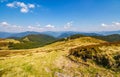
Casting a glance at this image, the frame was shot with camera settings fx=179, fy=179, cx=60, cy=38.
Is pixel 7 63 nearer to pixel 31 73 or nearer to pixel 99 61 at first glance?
pixel 31 73

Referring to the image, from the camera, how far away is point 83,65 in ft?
211

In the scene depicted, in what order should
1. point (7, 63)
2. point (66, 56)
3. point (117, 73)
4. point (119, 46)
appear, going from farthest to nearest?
point (119, 46), point (66, 56), point (7, 63), point (117, 73)

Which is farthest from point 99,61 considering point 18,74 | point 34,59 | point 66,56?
point 18,74

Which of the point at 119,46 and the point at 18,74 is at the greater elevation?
the point at 119,46

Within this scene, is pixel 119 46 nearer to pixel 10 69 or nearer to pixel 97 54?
pixel 97 54

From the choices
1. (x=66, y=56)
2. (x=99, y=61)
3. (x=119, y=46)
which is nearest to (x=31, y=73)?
(x=66, y=56)

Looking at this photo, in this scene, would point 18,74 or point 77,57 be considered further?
point 77,57

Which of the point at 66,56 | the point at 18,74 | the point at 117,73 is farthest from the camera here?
the point at 66,56

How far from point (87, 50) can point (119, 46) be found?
49.5 feet

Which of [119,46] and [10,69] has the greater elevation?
[119,46]

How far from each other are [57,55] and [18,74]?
19143mm

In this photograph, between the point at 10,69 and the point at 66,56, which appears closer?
the point at 10,69

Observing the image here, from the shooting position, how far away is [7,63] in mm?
66750

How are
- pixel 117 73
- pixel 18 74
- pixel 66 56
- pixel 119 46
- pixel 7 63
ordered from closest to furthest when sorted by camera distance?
pixel 18 74, pixel 117 73, pixel 7 63, pixel 66 56, pixel 119 46
